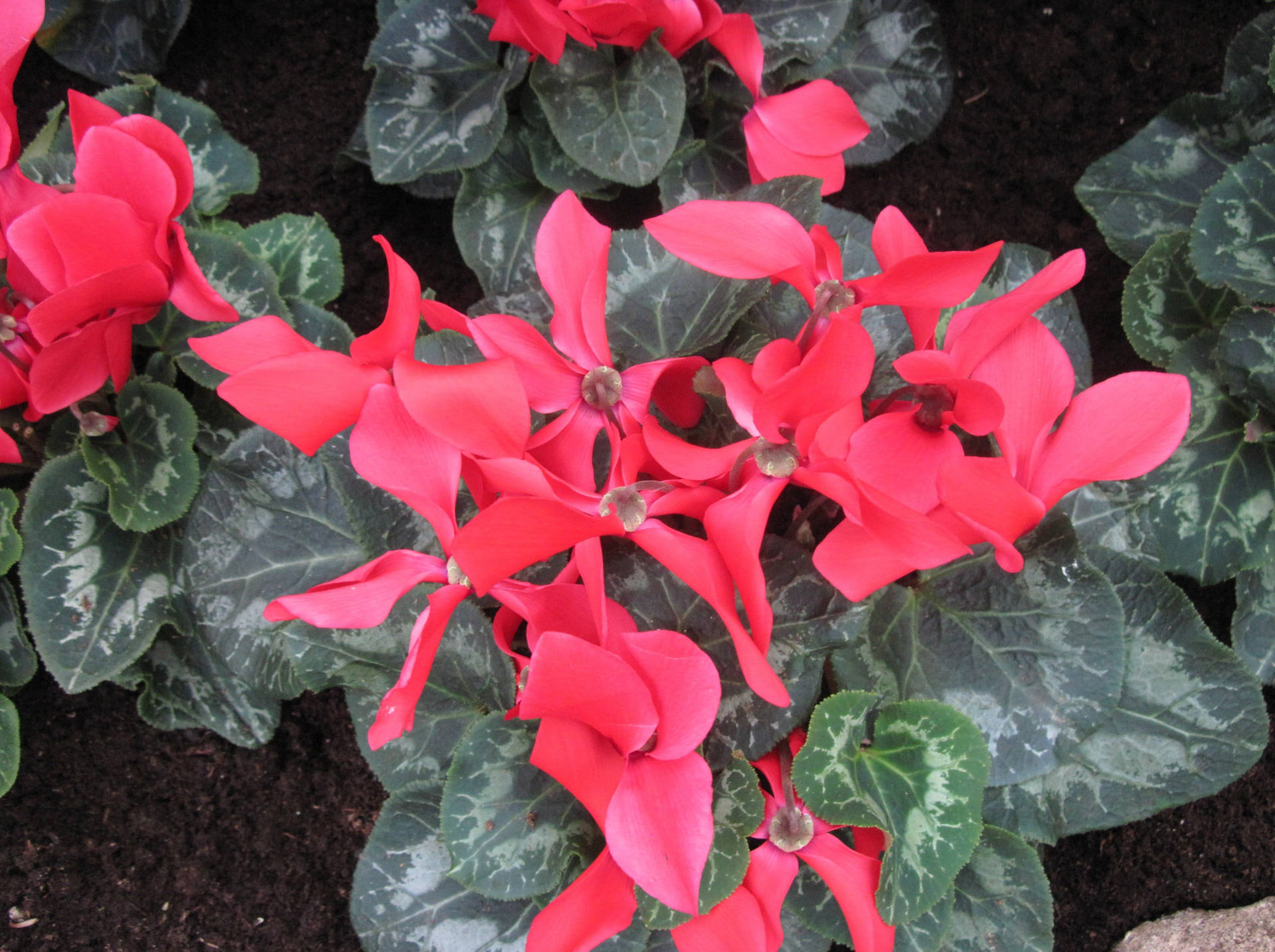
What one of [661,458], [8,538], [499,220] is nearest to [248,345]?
[661,458]

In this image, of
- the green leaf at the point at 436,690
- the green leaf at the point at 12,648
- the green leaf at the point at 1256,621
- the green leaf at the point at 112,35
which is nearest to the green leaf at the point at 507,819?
the green leaf at the point at 436,690

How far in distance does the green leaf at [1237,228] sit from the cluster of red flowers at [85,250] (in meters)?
1.06

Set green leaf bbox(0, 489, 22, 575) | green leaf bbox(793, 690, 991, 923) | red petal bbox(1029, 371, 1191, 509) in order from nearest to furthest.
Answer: red petal bbox(1029, 371, 1191, 509)
green leaf bbox(793, 690, 991, 923)
green leaf bbox(0, 489, 22, 575)

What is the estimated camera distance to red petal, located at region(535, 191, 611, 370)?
2.35ft

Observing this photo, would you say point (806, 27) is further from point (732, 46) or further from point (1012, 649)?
point (1012, 649)

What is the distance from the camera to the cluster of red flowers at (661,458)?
60 cm

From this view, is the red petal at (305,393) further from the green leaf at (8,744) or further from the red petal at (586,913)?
the green leaf at (8,744)

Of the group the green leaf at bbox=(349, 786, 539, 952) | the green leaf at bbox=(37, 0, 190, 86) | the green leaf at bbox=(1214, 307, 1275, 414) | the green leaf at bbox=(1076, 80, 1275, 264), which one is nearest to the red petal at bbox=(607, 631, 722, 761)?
the green leaf at bbox=(349, 786, 539, 952)

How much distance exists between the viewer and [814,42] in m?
1.29

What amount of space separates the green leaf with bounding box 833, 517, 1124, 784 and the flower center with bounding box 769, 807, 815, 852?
4.8 inches

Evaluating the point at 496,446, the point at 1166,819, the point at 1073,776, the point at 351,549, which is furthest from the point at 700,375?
the point at 1166,819

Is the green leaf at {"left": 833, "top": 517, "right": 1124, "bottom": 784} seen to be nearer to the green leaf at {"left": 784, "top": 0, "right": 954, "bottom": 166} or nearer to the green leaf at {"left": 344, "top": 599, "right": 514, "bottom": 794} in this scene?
the green leaf at {"left": 344, "top": 599, "right": 514, "bottom": 794}

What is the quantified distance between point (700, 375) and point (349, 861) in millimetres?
885

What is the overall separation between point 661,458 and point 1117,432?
317 mm
